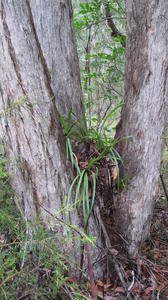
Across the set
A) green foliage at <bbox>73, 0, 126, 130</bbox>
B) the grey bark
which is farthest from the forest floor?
green foliage at <bbox>73, 0, 126, 130</bbox>

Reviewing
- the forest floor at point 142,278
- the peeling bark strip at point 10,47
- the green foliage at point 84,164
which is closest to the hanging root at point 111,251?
the forest floor at point 142,278

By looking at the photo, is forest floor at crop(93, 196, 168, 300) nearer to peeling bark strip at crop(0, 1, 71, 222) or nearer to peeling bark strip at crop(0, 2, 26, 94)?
peeling bark strip at crop(0, 1, 71, 222)

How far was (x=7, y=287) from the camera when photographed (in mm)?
1141

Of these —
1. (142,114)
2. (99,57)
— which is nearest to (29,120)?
(142,114)

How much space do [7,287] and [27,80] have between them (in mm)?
1032

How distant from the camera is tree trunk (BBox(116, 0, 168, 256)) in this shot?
4.97ft

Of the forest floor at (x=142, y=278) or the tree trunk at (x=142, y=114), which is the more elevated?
the tree trunk at (x=142, y=114)

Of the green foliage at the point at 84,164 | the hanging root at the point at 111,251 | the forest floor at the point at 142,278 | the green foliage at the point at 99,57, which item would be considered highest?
the green foliage at the point at 99,57

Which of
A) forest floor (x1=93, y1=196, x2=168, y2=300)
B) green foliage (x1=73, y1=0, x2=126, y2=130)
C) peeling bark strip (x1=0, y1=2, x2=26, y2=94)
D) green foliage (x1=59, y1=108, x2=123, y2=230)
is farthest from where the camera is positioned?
green foliage (x1=73, y1=0, x2=126, y2=130)

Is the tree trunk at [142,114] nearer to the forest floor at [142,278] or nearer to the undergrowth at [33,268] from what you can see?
the forest floor at [142,278]

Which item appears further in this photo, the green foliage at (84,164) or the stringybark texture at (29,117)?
the green foliage at (84,164)

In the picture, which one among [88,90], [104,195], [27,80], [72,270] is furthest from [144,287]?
[88,90]

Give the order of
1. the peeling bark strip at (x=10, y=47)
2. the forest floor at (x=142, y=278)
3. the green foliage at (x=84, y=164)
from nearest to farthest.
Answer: the peeling bark strip at (x=10, y=47), the green foliage at (x=84, y=164), the forest floor at (x=142, y=278)

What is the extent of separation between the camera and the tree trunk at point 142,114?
4.97ft
